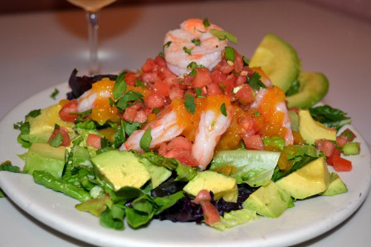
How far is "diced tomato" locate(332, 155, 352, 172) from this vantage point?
2.87 m

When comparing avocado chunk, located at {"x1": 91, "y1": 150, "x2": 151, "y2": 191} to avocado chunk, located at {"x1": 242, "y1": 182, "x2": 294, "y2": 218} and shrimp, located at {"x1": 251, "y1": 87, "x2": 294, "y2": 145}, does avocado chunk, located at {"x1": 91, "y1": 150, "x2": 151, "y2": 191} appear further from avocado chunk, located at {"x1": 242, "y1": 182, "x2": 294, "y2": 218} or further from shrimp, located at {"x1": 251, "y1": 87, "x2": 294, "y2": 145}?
shrimp, located at {"x1": 251, "y1": 87, "x2": 294, "y2": 145}

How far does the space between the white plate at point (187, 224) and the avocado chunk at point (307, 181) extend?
47 mm

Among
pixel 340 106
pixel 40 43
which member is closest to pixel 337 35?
pixel 340 106

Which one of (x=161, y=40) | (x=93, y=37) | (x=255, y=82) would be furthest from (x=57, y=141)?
(x=161, y=40)

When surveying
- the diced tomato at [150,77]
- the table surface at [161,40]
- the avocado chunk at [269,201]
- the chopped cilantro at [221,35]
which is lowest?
the table surface at [161,40]

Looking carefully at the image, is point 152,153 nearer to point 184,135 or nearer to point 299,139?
point 184,135

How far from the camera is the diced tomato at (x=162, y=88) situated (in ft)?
9.65

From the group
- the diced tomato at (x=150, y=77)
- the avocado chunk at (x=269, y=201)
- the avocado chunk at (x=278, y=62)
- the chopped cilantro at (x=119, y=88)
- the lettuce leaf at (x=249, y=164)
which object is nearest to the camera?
Result: the avocado chunk at (x=269, y=201)

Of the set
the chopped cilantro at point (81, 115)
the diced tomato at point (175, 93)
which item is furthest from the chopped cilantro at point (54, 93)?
the diced tomato at point (175, 93)

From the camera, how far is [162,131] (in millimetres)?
2686

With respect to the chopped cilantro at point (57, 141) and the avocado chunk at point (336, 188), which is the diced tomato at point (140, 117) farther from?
the avocado chunk at point (336, 188)

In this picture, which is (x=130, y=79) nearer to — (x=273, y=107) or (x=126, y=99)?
(x=126, y=99)

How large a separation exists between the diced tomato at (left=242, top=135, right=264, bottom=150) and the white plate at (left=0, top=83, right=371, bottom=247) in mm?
374

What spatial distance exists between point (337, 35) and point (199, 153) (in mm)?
3847
